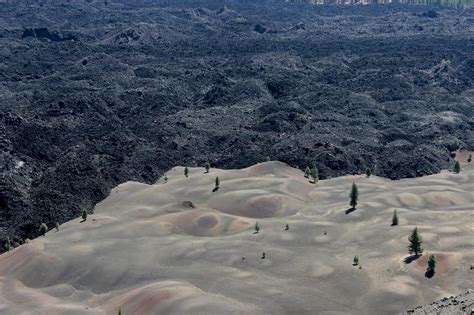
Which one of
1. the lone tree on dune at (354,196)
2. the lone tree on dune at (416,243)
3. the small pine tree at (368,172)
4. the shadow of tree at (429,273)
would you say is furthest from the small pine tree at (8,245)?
the small pine tree at (368,172)

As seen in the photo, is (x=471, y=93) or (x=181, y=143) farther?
(x=471, y=93)

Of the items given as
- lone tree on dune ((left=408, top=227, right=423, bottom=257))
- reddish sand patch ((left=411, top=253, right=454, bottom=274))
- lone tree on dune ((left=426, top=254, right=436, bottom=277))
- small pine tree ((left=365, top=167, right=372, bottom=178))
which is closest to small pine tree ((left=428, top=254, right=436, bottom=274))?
lone tree on dune ((left=426, top=254, right=436, bottom=277))

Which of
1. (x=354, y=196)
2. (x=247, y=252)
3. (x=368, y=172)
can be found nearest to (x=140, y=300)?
(x=247, y=252)

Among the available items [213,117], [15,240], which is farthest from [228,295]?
[213,117]

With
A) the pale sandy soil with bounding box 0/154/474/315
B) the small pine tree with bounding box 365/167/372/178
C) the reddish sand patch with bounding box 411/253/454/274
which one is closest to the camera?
the pale sandy soil with bounding box 0/154/474/315

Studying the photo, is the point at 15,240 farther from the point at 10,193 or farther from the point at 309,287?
the point at 309,287

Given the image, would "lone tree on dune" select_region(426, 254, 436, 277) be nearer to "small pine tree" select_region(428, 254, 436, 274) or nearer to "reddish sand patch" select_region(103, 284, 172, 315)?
"small pine tree" select_region(428, 254, 436, 274)

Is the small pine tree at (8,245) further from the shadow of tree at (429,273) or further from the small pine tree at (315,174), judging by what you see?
the shadow of tree at (429,273)
